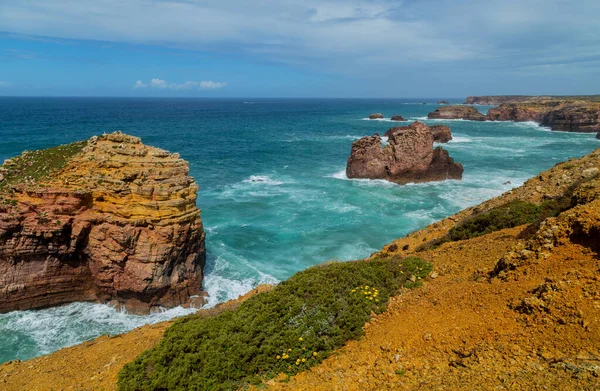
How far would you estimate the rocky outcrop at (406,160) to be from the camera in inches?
1657

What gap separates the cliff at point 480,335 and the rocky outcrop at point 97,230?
5689mm

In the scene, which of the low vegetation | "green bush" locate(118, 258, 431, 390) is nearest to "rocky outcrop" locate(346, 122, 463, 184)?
the low vegetation

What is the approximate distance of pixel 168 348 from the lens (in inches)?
371

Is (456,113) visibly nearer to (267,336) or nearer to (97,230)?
(97,230)

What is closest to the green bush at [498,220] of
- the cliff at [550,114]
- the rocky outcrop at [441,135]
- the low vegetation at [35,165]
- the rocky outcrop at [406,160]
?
the low vegetation at [35,165]

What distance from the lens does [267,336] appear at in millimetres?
9117

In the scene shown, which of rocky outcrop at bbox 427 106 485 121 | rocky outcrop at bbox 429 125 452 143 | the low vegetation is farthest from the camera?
rocky outcrop at bbox 427 106 485 121

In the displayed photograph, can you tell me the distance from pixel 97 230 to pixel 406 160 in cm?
3362

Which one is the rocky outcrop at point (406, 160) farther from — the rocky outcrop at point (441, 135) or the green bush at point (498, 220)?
the rocky outcrop at point (441, 135)

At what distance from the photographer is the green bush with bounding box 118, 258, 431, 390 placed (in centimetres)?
859

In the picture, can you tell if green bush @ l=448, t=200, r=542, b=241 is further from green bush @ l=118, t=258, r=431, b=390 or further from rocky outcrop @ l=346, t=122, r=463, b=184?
rocky outcrop @ l=346, t=122, r=463, b=184

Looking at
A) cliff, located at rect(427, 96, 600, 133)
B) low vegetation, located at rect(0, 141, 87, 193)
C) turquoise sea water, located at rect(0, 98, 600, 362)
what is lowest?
turquoise sea water, located at rect(0, 98, 600, 362)

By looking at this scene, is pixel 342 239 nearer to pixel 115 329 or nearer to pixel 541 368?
pixel 115 329

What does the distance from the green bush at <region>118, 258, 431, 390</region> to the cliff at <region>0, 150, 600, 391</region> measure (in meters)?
0.36
